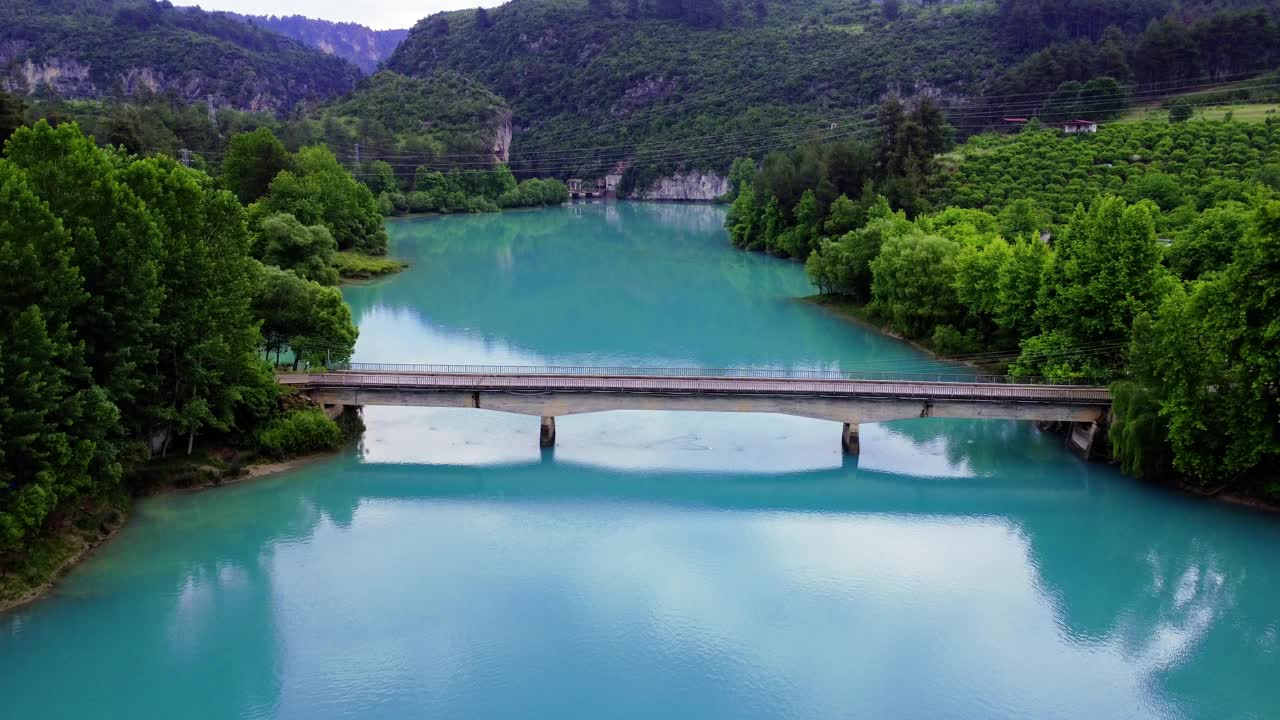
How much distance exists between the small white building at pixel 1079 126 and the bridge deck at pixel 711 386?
56.7 meters

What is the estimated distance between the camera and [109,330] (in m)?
29.0

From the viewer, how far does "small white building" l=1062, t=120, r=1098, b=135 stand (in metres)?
86.4

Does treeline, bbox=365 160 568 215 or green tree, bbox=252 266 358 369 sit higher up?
treeline, bbox=365 160 568 215

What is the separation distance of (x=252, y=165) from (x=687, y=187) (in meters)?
97.1

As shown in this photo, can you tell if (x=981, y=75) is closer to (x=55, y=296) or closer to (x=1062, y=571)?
(x=1062, y=571)

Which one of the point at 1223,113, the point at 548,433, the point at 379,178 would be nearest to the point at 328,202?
the point at 379,178

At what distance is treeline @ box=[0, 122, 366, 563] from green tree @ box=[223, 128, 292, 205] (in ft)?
159

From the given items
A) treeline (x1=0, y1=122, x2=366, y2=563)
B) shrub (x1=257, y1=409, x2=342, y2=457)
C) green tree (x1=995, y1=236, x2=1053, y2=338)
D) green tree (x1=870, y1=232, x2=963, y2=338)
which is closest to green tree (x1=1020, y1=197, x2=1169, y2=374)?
green tree (x1=995, y1=236, x2=1053, y2=338)

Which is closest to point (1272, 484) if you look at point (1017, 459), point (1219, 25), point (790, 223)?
point (1017, 459)

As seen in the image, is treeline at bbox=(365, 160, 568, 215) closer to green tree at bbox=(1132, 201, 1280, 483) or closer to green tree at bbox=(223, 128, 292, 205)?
green tree at bbox=(223, 128, 292, 205)

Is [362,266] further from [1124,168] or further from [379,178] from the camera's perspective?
[1124,168]

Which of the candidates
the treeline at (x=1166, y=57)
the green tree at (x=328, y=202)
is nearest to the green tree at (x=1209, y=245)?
the green tree at (x=328, y=202)

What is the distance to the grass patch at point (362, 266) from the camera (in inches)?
3027

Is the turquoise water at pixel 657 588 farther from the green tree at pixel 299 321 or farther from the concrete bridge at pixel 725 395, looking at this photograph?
the green tree at pixel 299 321
